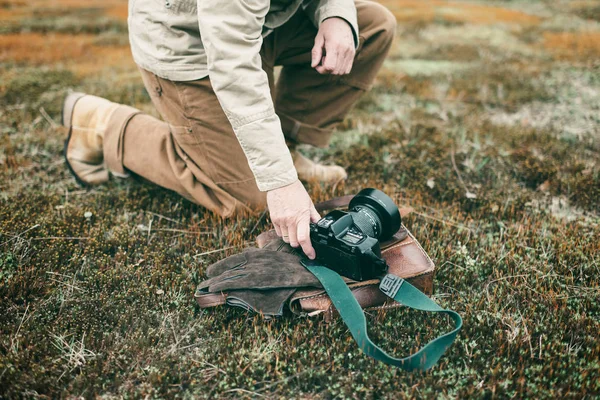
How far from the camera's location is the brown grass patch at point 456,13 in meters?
9.59

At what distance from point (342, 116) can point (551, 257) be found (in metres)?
1.68

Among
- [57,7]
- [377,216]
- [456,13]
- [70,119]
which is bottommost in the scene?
[456,13]

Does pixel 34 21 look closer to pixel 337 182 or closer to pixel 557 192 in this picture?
pixel 337 182

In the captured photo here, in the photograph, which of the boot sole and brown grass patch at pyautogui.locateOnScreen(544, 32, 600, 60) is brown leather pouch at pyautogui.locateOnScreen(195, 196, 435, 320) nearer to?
the boot sole

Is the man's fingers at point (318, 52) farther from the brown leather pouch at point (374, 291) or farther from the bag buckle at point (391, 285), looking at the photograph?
the bag buckle at point (391, 285)

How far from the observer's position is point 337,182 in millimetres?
3510

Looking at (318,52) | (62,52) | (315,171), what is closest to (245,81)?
(318,52)

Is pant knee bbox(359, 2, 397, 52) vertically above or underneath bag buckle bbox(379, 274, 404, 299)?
above

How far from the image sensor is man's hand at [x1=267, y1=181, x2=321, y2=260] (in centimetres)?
233

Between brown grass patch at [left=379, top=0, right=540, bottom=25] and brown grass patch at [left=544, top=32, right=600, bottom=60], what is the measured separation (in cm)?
160

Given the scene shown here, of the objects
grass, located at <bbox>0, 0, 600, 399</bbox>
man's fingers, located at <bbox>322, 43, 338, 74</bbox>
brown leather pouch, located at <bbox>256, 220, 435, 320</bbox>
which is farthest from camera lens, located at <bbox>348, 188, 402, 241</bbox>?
man's fingers, located at <bbox>322, 43, 338, 74</bbox>

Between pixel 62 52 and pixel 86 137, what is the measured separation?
4609mm

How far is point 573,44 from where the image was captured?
7297mm

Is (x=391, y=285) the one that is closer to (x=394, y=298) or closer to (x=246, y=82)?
(x=394, y=298)
